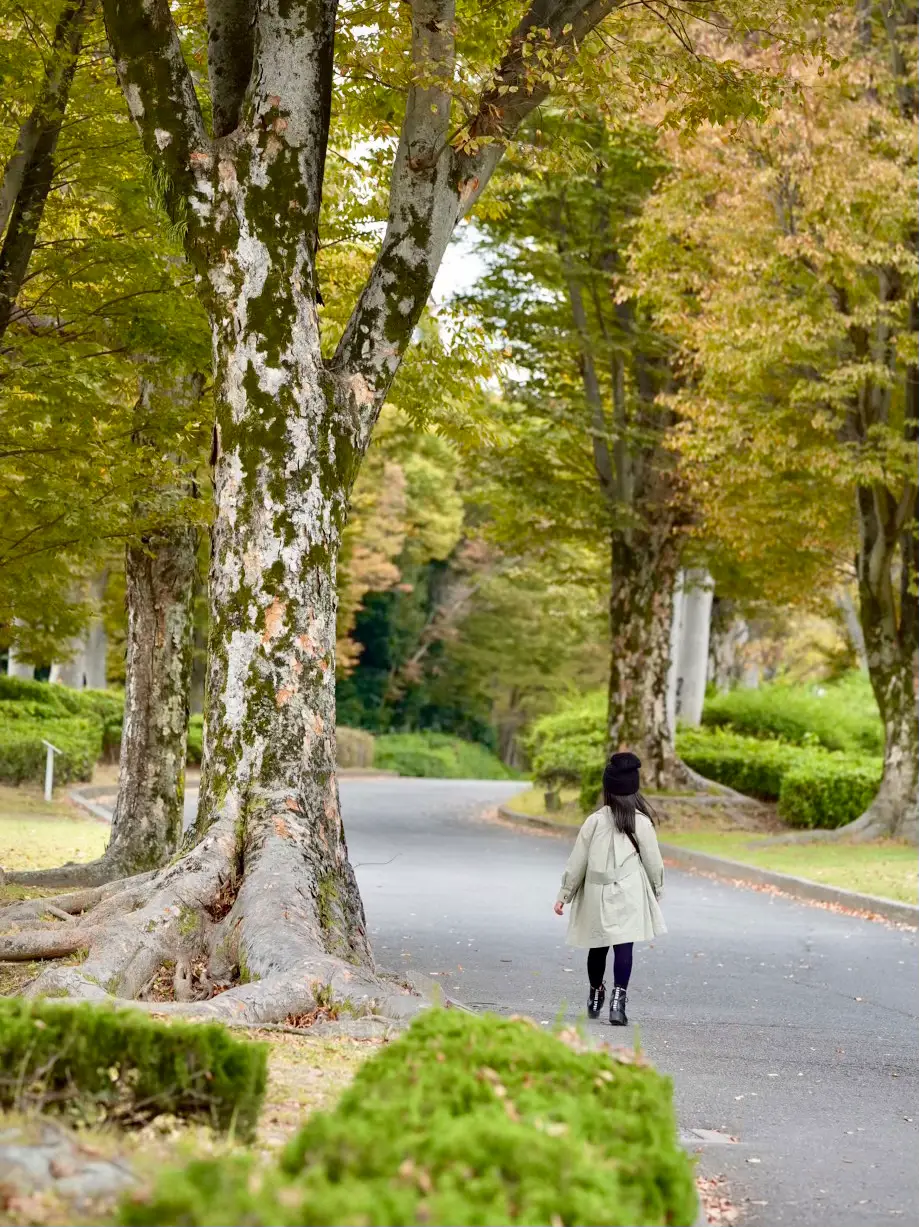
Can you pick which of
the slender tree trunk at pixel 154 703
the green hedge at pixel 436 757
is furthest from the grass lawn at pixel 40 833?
the green hedge at pixel 436 757

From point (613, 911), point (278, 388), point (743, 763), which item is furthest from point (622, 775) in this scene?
point (743, 763)

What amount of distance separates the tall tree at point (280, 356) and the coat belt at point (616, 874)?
4.89 ft

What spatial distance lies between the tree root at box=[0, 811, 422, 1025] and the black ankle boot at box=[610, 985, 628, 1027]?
1.51m

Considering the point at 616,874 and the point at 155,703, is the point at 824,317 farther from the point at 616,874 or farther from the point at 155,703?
the point at 616,874

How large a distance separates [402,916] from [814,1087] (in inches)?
273

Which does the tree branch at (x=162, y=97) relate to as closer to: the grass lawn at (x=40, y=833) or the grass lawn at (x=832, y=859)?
the grass lawn at (x=40, y=833)

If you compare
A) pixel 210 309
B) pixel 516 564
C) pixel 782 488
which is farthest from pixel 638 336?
pixel 516 564

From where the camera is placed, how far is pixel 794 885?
17609 mm

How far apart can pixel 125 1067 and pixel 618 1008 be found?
5.14m

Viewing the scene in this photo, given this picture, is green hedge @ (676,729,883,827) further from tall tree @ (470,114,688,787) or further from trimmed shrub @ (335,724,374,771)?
trimmed shrub @ (335,724,374,771)

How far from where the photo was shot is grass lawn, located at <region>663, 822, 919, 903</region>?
55.8 ft

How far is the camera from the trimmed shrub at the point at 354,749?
46.4m

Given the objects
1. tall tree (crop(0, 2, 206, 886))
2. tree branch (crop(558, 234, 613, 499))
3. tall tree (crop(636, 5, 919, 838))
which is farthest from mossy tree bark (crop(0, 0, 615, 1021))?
tree branch (crop(558, 234, 613, 499))

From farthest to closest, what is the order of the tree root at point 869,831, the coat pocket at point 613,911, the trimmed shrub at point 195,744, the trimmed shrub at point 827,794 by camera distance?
the trimmed shrub at point 195,744 → the trimmed shrub at point 827,794 → the tree root at point 869,831 → the coat pocket at point 613,911
